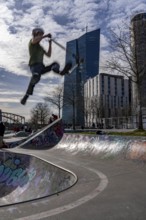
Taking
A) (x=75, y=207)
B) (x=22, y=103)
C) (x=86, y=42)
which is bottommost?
(x=75, y=207)

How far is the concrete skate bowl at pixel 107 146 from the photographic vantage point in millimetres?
12625

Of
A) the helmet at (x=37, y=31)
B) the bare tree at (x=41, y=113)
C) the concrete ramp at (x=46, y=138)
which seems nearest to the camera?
the helmet at (x=37, y=31)

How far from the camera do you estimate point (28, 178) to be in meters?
12.6

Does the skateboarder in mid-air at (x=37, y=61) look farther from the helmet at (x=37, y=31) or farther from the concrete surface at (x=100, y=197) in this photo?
the concrete surface at (x=100, y=197)

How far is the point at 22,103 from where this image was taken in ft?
37.8

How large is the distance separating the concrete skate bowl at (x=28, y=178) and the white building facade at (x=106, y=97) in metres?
59.0

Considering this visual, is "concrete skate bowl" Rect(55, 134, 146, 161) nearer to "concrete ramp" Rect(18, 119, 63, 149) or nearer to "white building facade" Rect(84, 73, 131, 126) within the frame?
"concrete ramp" Rect(18, 119, 63, 149)

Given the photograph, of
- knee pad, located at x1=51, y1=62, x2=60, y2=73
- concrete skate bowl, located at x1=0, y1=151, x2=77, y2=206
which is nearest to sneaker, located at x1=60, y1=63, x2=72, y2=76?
knee pad, located at x1=51, y1=62, x2=60, y2=73

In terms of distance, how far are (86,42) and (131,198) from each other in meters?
11.6

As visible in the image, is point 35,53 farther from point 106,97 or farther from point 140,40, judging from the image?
point 106,97

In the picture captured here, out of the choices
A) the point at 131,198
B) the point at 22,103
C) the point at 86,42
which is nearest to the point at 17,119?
the point at 86,42

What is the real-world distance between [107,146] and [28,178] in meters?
4.29

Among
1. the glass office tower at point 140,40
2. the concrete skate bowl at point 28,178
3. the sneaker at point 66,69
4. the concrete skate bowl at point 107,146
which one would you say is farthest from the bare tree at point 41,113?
the sneaker at point 66,69

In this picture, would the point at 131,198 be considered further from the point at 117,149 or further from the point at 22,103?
the point at 117,149
